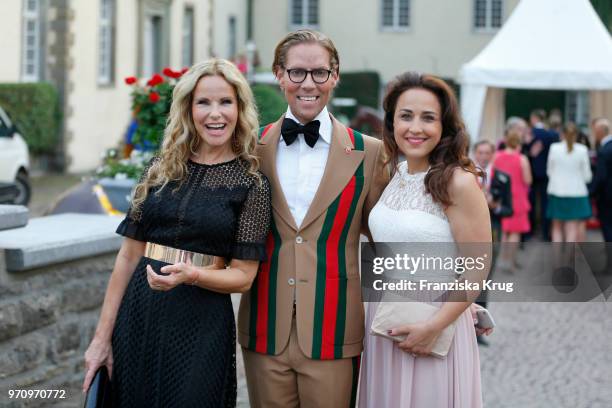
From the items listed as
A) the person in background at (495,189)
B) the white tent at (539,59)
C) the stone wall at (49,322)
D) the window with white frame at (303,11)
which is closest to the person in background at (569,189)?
the person in background at (495,189)

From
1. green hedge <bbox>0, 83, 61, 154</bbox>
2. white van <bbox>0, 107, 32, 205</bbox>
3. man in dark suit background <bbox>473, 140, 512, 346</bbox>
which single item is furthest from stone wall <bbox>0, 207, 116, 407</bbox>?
green hedge <bbox>0, 83, 61, 154</bbox>

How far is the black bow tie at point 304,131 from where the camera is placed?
388 centimetres

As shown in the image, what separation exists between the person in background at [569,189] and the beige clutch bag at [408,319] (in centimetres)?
886

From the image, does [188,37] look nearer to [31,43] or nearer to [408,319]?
[31,43]

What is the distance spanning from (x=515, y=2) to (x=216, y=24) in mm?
9990

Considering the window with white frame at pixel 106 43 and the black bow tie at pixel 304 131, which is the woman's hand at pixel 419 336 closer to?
the black bow tie at pixel 304 131

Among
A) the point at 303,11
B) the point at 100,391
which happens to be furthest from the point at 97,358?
the point at 303,11

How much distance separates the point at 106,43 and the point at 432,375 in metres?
21.1

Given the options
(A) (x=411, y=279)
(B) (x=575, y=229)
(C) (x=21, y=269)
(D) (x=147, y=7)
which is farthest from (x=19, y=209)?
(D) (x=147, y=7)

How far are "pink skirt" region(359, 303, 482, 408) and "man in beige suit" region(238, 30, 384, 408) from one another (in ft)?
0.47

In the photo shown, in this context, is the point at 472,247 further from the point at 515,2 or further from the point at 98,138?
the point at 515,2

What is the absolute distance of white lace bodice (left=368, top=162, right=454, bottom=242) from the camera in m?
3.65

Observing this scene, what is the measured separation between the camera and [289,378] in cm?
385

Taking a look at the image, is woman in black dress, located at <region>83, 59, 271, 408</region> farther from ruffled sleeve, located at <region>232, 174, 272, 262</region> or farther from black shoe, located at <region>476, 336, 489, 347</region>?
black shoe, located at <region>476, 336, 489, 347</region>
